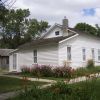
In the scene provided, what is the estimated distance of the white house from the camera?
3011 cm

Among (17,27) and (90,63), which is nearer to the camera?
(90,63)

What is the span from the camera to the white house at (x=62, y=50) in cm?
3011

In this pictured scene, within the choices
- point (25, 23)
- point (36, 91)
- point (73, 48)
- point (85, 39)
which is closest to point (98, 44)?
point (85, 39)

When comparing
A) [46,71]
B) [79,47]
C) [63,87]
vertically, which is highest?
[79,47]

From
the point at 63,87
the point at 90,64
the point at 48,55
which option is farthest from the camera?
the point at 90,64

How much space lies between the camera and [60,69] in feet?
88.7

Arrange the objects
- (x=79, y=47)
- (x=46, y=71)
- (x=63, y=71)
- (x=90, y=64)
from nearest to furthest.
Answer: (x=63, y=71) < (x=46, y=71) < (x=79, y=47) < (x=90, y=64)

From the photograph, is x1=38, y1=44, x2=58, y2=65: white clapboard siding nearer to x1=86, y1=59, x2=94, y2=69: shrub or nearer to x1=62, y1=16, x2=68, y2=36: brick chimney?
x1=62, y1=16, x2=68, y2=36: brick chimney

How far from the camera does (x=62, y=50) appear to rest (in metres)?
30.1

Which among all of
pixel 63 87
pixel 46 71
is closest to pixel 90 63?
pixel 46 71

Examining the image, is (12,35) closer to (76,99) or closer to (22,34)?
(22,34)

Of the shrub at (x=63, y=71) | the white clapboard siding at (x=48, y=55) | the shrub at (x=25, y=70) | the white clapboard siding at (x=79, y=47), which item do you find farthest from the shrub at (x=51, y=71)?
the white clapboard siding at (x=79, y=47)

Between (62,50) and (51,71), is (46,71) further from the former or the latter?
(62,50)

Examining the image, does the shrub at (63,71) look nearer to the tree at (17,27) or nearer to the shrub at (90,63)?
the shrub at (90,63)
